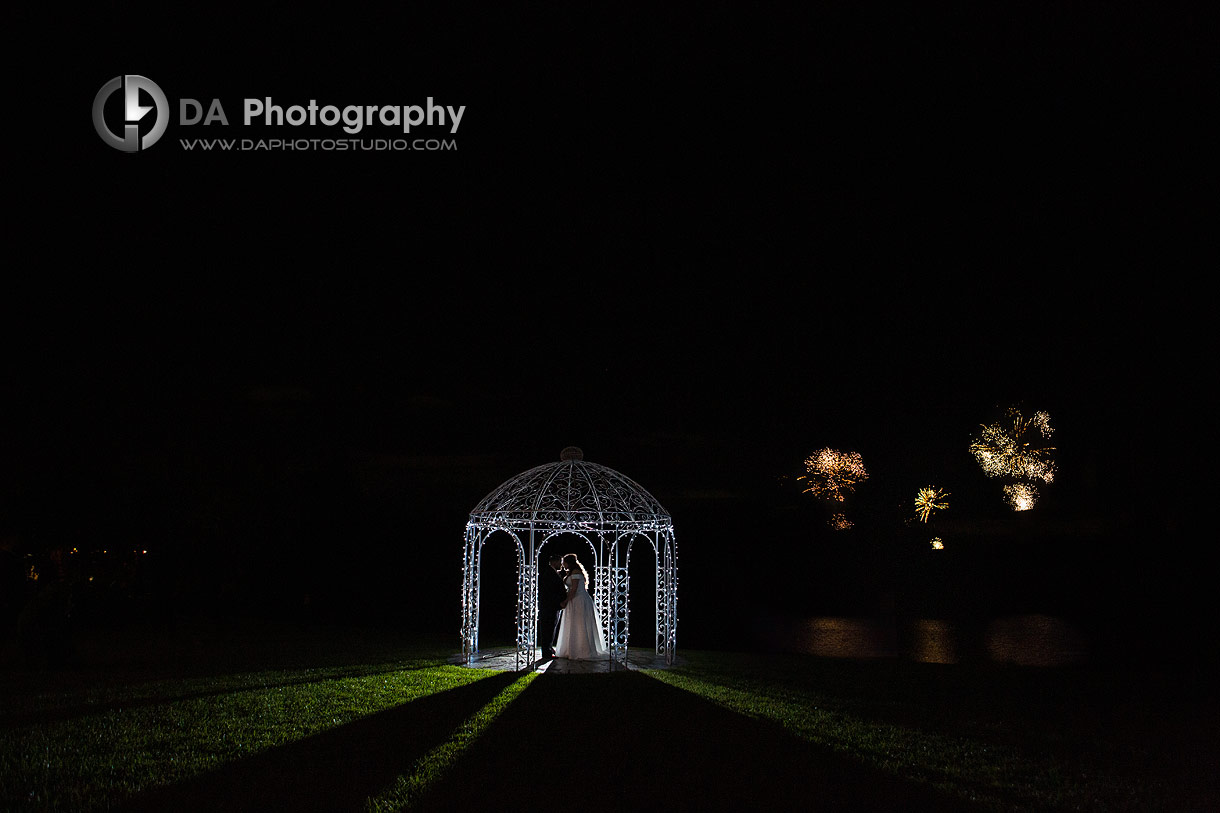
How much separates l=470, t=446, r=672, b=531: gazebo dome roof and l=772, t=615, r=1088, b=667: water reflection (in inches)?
214

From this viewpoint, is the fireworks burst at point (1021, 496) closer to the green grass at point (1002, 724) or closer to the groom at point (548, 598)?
the groom at point (548, 598)

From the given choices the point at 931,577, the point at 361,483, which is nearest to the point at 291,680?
the point at 361,483

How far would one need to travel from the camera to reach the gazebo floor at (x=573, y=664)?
11411 millimetres

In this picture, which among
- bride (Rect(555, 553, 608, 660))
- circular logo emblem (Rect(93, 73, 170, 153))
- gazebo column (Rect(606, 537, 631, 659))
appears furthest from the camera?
circular logo emblem (Rect(93, 73, 170, 153))

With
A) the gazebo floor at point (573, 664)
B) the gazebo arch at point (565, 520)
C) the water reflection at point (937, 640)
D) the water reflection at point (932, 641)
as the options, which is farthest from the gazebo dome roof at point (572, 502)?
the water reflection at point (932, 641)

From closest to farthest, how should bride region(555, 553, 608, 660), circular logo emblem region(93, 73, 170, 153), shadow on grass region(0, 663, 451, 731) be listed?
shadow on grass region(0, 663, 451, 731), bride region(555, 553, 608, 660), circular logo emblem region(93, 73, 170, 153)

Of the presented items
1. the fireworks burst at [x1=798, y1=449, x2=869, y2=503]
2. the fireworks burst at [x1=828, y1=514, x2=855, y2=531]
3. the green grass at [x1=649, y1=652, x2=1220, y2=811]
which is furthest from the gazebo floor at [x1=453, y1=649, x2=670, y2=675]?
the fireworks burst at [x1=798, y1=449, x2=869, y2=503]

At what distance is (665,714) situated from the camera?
798cm

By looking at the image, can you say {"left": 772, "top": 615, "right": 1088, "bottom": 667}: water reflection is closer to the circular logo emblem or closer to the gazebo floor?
the gazebo floor

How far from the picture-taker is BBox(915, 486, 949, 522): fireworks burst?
120ft

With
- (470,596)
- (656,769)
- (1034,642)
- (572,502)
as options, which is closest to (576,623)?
(470,596)

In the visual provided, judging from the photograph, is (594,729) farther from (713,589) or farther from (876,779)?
(713,589)

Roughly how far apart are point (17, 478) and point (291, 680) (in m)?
6.28

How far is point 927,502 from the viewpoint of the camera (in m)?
37.0
